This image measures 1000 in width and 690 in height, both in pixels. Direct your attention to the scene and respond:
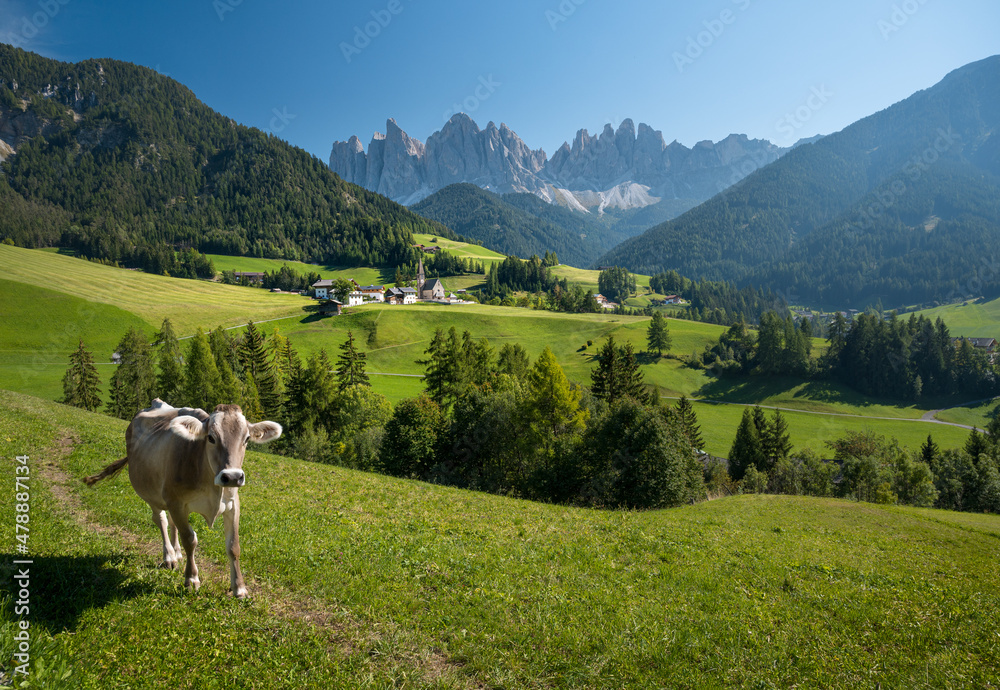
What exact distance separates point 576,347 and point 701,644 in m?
110

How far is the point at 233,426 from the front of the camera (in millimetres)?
6488

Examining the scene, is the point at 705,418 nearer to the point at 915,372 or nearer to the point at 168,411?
the point at 915,372

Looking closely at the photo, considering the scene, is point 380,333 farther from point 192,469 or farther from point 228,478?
point 228,478

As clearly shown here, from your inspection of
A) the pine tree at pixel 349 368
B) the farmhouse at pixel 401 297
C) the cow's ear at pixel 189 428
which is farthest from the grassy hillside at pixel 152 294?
the cow's ear at pixel 189 428

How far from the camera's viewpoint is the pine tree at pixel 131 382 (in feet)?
176

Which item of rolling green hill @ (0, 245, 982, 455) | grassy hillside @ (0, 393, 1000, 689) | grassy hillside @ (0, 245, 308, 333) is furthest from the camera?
grassy hillside @ (0, 245, 308, 333)

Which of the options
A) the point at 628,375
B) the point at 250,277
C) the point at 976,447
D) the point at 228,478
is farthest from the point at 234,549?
the point at 250,277

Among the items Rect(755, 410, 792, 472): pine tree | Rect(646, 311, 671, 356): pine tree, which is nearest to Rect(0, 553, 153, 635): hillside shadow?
Rect(755, 410, 792, 472): pine tree

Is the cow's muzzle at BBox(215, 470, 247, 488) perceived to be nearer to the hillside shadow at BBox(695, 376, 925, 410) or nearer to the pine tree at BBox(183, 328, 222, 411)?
the pine tree at BBox(183, 328, 222, 411)

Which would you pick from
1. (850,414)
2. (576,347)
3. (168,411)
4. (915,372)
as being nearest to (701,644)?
(168,411)

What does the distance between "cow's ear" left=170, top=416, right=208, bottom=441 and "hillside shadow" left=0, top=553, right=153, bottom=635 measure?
247 centimetres

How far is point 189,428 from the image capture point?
7039 mm

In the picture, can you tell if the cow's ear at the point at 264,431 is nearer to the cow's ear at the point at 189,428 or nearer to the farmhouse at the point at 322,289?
the cow's ear at the point at 189,428

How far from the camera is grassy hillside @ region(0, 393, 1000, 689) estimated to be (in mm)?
5898
